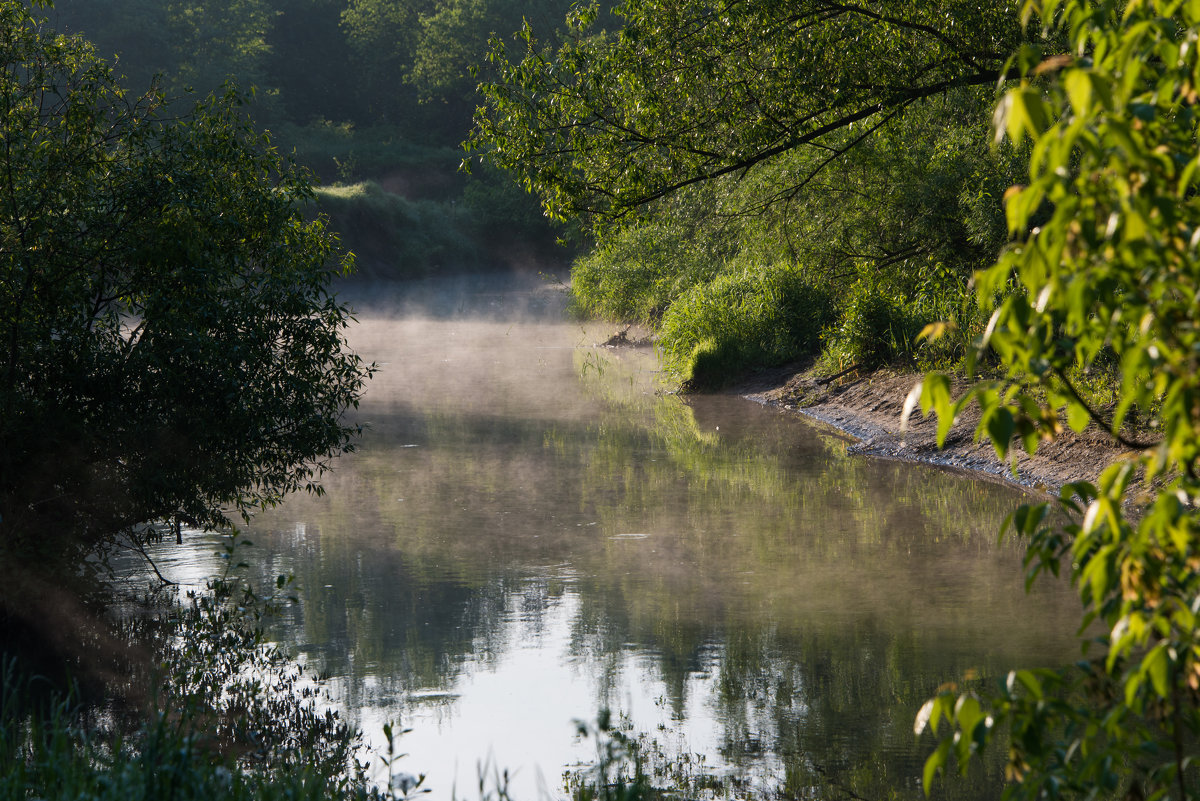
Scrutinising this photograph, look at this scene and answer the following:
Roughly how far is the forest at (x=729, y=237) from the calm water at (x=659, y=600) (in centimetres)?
54

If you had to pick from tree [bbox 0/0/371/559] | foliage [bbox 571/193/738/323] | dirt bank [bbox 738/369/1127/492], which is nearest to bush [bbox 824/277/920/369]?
dirt bank [bbox 738/369/1127/492]

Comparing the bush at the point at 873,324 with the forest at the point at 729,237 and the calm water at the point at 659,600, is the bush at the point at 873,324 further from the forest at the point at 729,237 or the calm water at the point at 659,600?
the calm water at the point at 659,600

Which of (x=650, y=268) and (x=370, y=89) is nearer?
(x=650, y=268)

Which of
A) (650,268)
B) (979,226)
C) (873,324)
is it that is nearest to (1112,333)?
(979,226)

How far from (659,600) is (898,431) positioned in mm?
6915

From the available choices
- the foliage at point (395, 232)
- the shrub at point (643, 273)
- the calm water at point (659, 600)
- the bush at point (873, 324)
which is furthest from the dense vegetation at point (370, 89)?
the calm water at point (659, 600)

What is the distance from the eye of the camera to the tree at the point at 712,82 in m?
10.0

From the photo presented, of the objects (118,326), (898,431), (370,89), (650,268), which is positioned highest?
(370,89)

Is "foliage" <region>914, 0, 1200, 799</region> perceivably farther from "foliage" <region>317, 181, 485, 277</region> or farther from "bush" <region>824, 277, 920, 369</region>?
"foliage" <region>317, 181, 485, 277</region>

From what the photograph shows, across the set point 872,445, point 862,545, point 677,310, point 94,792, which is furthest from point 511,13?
point 94,792

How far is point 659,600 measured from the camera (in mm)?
8336

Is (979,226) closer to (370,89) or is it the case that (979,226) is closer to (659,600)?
(659,600)

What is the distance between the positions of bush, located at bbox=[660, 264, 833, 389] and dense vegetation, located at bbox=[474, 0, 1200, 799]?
65mm

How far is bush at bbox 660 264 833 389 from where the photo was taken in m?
19.4
